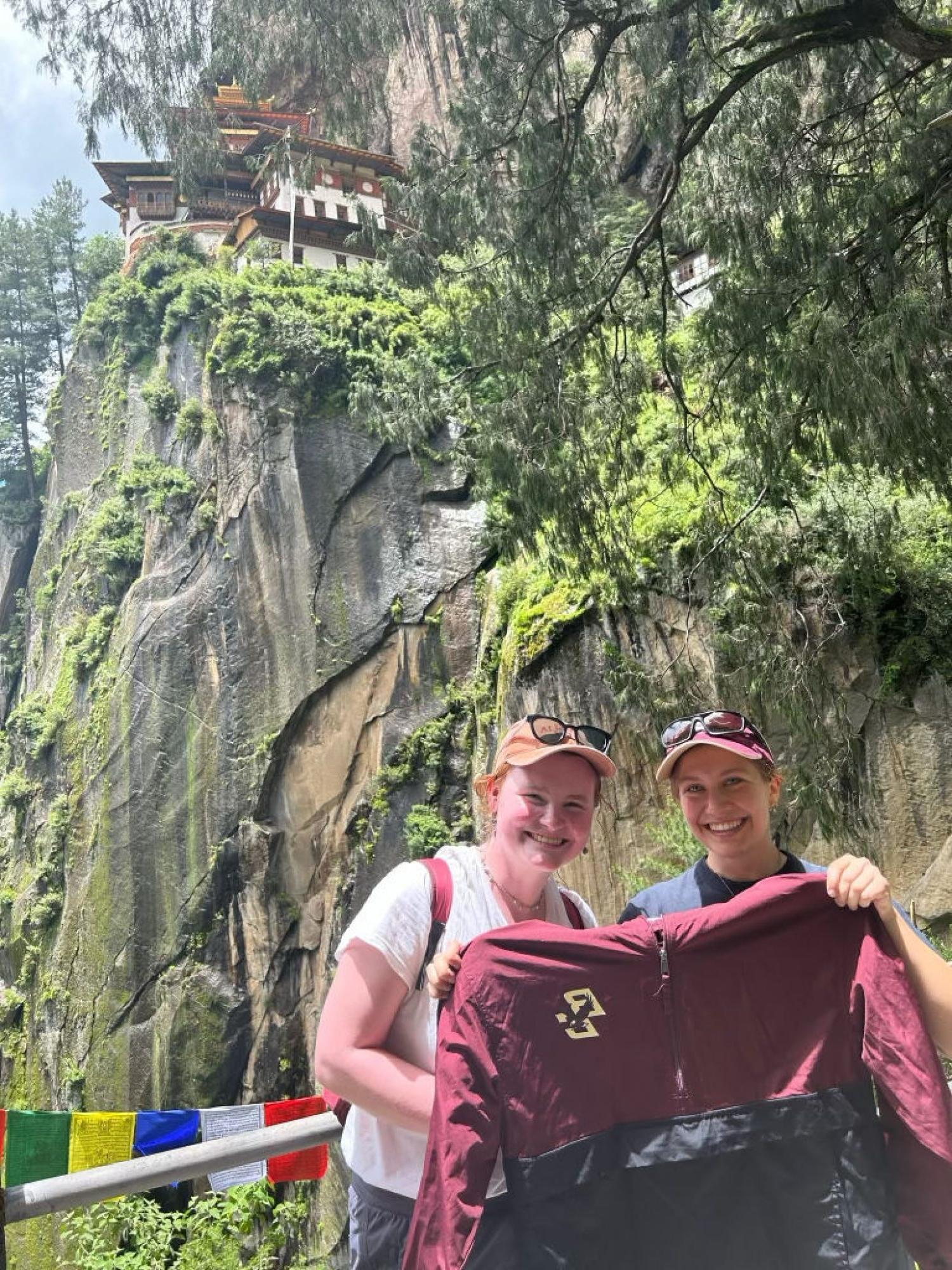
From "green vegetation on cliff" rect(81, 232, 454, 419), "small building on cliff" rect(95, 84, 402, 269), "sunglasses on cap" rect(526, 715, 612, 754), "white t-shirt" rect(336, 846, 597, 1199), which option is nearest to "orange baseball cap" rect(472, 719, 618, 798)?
"sunglasses on cap" rect(526, 715, 612, 754)

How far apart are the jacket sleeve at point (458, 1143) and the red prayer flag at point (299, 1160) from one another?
322 centimetres

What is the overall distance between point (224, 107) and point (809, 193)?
3.97 m

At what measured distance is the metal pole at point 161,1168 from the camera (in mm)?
2830

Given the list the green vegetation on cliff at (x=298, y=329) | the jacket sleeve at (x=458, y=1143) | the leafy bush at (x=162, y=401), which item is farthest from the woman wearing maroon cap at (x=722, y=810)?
the leafy bush at (x=162, y=401)

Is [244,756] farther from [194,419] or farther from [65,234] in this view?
[65,234]

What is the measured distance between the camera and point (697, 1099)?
1779 mm

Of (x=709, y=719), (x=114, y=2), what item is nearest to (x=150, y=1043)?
(x=114, y=2)

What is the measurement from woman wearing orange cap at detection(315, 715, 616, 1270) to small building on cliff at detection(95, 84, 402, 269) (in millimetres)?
19104

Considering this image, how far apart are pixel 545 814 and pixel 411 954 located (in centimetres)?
35

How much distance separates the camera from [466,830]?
14.1 m

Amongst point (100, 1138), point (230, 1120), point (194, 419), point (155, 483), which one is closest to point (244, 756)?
point (155, 483)

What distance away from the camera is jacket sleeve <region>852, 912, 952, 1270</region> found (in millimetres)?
1643

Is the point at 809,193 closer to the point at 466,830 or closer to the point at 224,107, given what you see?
the point at 224,107

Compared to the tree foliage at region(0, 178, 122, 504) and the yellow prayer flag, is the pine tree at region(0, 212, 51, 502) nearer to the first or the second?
the tree foliage at region(0, 178, 122, 504)
